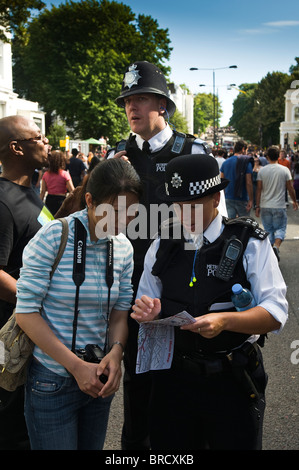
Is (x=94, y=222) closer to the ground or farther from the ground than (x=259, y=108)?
closer to the ground

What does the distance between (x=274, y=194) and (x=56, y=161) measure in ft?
13.0

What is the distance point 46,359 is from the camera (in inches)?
82.7

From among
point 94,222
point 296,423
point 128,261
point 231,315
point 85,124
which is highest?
point 85,124

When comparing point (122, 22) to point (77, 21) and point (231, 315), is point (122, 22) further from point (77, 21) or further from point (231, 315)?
point (231, 315)

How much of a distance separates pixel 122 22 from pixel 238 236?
42.2 m

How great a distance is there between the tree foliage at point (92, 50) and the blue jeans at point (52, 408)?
39.3 m

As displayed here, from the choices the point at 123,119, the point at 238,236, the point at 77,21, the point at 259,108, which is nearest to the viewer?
the point at 238,236

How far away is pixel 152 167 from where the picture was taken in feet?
10.2

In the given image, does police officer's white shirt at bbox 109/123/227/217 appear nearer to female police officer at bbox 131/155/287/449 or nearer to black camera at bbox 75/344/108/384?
female police officer at bbox 131/155/287/449

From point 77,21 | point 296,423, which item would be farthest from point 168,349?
point 77,21

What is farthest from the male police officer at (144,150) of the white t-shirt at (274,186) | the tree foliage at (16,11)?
the tree foliage at (16,11)

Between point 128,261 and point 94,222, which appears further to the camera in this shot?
point 128,261

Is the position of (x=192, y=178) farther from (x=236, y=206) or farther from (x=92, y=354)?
(x=236, y=206)

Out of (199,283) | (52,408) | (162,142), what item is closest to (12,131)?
(162,142)
